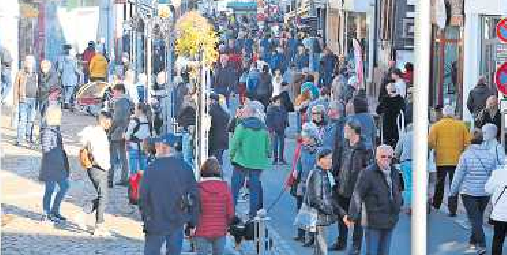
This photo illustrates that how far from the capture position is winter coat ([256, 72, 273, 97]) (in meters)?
31.9

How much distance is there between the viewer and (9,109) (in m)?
35.4

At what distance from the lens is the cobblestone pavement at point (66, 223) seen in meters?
18.0

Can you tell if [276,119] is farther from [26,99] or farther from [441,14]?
[441,14]

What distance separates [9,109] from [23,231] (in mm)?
16615

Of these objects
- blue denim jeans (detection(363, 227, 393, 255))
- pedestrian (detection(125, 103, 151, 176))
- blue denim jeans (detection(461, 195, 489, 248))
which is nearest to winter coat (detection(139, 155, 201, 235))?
blue denim jeans (detection(363, 227, 393, 255))

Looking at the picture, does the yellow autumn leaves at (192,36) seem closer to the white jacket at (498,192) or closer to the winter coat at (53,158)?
the winter coat at (53,158)

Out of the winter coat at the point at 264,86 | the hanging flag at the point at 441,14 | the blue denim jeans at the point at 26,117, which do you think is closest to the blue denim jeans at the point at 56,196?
the blue denim jeans at the point at 26,117

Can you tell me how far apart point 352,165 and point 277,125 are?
879cm

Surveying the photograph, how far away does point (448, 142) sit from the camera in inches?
814

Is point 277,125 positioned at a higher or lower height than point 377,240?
higher

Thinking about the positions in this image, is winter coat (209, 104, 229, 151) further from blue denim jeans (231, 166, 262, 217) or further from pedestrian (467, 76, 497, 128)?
pedestrian (467, 76, 497, 128)

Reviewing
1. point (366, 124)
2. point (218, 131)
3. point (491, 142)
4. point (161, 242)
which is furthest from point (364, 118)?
point (161, 242)

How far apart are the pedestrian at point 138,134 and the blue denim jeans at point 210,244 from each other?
23.0 feet

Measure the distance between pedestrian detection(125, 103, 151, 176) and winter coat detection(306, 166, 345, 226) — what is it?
19.5 feet
